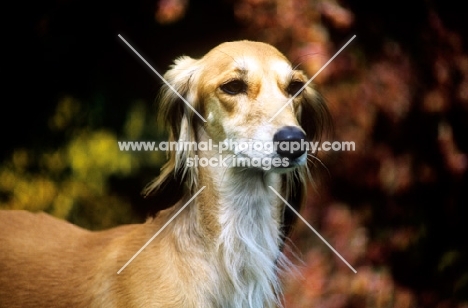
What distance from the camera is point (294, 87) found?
3391 millimetres

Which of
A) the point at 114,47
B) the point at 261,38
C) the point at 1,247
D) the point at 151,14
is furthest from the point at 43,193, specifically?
the point at 261,38

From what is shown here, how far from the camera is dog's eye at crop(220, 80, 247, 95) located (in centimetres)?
321

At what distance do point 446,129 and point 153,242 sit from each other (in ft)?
7.09

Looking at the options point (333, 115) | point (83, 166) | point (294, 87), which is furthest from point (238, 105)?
point (83, 166)

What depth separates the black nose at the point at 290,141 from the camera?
2961 mm

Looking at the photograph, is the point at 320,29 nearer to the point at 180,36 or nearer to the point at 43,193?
the point at 180,36

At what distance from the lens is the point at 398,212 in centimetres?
481

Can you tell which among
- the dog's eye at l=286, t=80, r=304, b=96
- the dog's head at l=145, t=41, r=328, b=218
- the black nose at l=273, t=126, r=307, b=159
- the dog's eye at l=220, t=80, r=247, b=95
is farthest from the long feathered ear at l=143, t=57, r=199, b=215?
the black nose at l=273, t=126, r=307, b=159

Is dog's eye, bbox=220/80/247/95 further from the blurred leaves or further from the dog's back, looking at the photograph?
the blurred leaves

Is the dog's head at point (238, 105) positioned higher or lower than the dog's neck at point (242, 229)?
higher

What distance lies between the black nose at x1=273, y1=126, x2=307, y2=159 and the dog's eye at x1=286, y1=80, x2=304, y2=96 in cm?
39

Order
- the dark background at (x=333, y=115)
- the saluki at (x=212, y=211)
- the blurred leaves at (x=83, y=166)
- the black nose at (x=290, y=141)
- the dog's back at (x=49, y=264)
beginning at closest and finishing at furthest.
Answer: the black nose at (x=290, y=141) → the saluki at (x=212, y=211) → the dog's back at (x=49, y=264) → the dark background at (x=333, y=115) → the blurred leaves at (x=83, y=166)

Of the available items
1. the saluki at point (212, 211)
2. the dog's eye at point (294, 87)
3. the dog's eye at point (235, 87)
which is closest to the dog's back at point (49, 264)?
the saluki at point (212, 211)

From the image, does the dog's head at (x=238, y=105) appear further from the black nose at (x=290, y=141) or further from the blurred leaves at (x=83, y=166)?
the blurred leaves at (x=83, y=166)
